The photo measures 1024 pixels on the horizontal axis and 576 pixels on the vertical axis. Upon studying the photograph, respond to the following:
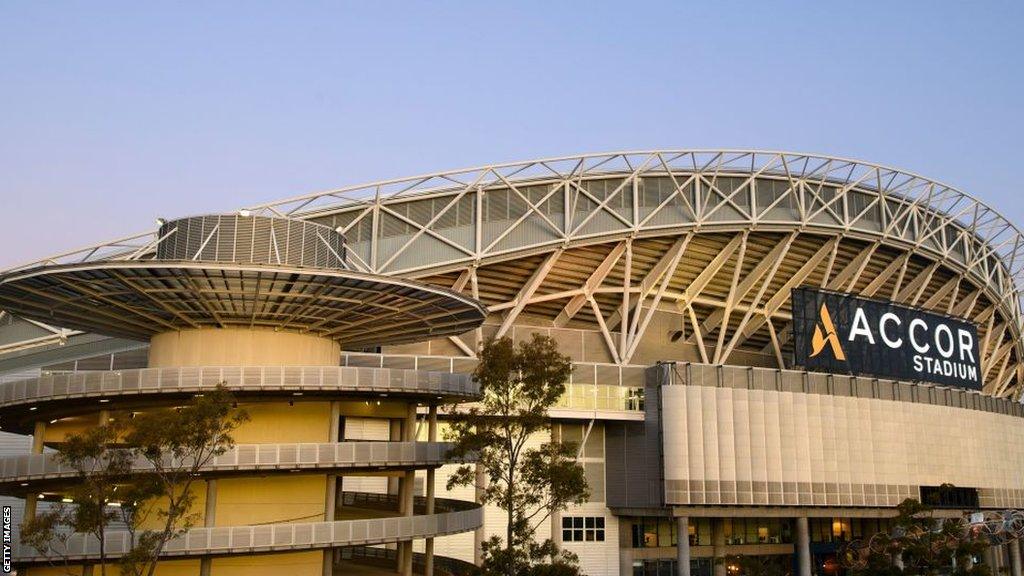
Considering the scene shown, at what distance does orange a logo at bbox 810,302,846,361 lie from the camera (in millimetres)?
72250

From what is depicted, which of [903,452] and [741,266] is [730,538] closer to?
[903,452]

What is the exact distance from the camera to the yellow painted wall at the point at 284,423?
1572 inches

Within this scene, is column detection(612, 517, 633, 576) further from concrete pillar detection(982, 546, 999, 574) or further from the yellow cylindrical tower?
concrete pillar detection(982, 546, 999, 574)

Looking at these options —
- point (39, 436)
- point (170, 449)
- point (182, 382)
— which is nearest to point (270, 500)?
point (182, 382)

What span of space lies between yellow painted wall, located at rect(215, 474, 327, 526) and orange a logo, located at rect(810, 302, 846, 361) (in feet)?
149

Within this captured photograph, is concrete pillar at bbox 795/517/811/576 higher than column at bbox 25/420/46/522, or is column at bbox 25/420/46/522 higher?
column at bbox 25/420/46/522

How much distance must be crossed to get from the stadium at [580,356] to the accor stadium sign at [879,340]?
25 cm

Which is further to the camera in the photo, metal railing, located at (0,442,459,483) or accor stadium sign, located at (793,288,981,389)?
accor stadium sign, located at (793,288,981,389)

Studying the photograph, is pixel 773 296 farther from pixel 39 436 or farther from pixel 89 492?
pixel 89 492

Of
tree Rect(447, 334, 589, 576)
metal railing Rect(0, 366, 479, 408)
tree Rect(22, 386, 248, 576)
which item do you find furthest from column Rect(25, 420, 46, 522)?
tree Rect(447, 334, 589, 576)

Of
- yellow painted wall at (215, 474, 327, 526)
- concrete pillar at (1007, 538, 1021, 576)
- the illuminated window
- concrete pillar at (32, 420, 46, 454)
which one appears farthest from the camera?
concrete pillar at (1007, 538, 1021, 576)

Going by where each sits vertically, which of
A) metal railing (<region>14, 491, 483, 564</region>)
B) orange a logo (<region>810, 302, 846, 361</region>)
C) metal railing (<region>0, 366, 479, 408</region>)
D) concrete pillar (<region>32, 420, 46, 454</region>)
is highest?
orange a logo (<region>810, 302, 846, 361</region>)

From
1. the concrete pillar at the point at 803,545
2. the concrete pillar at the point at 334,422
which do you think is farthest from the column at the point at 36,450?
the concrete pillar at the point at 803,545

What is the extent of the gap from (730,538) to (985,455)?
86.7 ft
